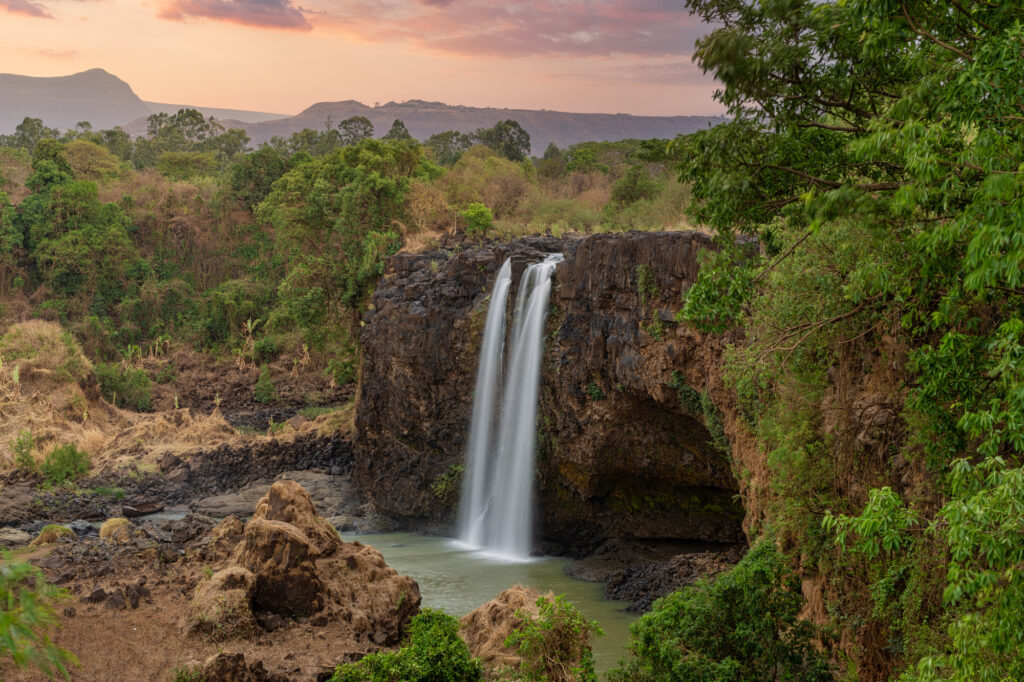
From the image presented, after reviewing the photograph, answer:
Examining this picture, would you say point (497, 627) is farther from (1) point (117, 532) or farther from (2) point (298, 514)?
(1) point (117, 532)

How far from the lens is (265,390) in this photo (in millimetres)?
35156

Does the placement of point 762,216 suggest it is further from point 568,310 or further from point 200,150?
point 200,150

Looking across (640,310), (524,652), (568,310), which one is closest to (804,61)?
(524,652)

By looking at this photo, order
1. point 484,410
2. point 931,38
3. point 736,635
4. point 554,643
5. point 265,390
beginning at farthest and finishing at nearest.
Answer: point 265,390
point 484,410
point 554,643
point 736,635
point 931,38

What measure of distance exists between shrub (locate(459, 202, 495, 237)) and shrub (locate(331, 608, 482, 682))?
1982cm

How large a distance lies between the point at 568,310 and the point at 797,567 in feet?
32.6

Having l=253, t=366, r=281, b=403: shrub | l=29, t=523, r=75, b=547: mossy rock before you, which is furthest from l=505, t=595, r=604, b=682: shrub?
l=253, t=366, r=281, b=403: shrub

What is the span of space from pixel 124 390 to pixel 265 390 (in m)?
5.95

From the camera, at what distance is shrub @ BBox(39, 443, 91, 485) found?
25547 millimetres

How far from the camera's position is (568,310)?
19953 mm

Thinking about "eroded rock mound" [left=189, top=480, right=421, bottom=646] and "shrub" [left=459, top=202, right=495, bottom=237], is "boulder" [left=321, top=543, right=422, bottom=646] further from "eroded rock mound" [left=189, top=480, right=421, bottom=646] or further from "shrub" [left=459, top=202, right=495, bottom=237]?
"shrub" [left=459, top=202, right=495, bottom=237]

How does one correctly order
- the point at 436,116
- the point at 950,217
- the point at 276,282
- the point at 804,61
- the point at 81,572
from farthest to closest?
1. the point at 436,116
2. the point at 276,282
3. the point at 81,572
4. the point at 804,61
5. the point at 950,217

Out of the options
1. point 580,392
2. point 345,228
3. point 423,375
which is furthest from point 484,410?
point 345,228

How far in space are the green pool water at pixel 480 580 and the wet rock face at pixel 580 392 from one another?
1462 mm
